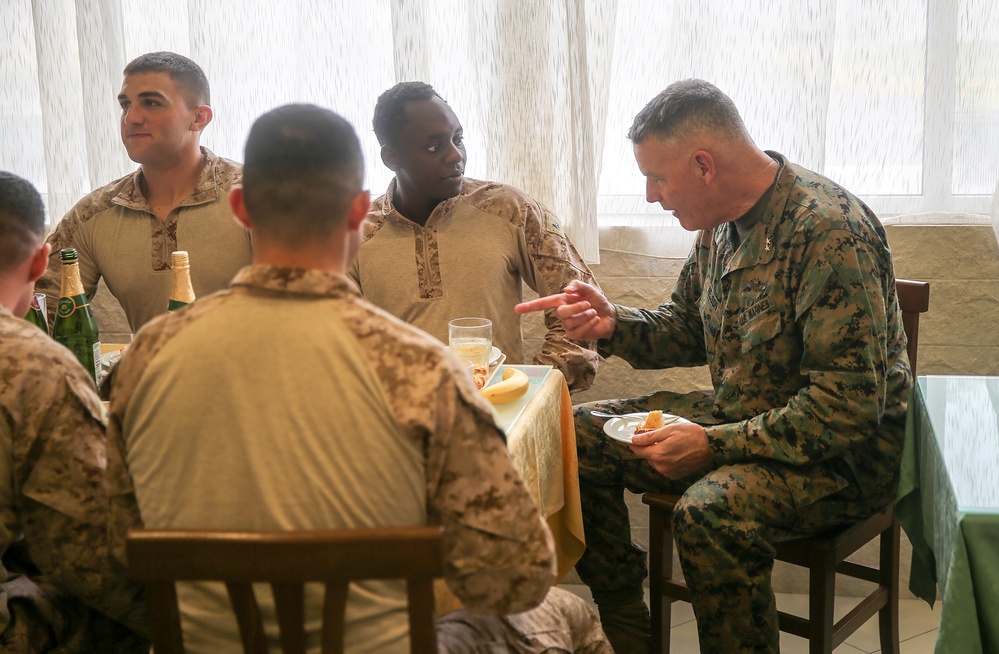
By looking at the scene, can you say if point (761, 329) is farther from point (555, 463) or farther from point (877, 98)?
point (877, 98)

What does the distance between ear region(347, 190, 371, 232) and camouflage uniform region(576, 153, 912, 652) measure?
106 cm

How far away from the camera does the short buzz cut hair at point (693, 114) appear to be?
2148 mm

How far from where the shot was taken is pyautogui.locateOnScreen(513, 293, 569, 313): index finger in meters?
2.18

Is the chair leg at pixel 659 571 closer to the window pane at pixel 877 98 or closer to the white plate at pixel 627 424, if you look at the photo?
the white plate at pixel 627 424

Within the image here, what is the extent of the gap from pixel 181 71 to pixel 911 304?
78.1 inches

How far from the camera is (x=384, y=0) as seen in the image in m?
2.95

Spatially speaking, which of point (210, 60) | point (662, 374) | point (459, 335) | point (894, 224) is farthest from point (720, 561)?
point (210, 60)

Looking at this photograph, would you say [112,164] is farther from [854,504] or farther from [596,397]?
[854,504]

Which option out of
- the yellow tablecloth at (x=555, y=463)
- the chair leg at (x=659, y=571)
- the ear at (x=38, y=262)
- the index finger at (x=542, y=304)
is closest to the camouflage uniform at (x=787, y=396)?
the chair leg at (x=659, y=571)

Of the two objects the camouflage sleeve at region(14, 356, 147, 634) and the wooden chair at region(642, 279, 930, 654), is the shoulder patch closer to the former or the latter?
the wooden chair at region(642, 279, 930, 654)

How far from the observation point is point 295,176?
3.87 feet

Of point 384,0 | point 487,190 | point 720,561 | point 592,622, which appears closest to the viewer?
point 592,622

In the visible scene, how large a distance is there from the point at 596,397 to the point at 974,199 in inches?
47.6

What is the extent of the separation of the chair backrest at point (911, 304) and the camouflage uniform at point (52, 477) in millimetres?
1756
